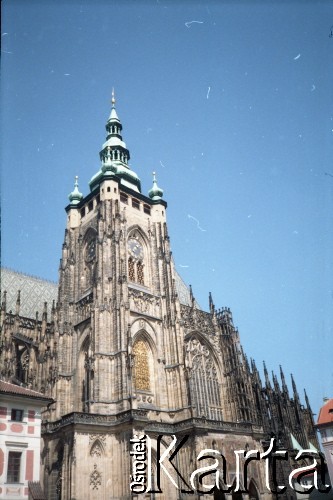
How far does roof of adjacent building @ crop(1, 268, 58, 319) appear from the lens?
4528cm

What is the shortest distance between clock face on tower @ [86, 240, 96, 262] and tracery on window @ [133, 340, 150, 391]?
9790mm

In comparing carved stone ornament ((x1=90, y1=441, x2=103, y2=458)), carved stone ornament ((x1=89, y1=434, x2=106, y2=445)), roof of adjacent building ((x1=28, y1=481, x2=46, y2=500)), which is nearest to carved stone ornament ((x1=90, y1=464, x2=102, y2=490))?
carved stone ornament ((x1=90, y1=441, x2=103, y2=458))

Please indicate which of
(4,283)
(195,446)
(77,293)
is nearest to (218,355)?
(195,446)

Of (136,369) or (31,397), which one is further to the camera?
(136,369)

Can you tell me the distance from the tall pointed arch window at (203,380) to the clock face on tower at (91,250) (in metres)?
12.2

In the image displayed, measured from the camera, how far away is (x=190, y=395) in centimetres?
3653

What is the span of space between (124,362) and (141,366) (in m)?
3.74

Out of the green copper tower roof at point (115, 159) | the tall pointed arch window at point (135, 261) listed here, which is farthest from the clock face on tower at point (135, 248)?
the green copper tower roof at point (115, 159)

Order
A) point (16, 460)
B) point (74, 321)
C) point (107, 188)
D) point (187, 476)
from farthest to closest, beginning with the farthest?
point (107, 188), point (74, 321), point (187, 476), point (16, 460)

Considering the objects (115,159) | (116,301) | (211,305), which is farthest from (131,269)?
(115,159)

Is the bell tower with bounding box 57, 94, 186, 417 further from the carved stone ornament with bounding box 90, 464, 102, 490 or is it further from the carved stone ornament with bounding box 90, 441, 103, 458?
the carved stone ornament with bounding box 90, 464, 102, 490

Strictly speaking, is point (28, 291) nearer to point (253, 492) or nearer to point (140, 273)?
point (140, 273)

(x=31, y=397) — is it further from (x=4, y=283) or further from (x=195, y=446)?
(x=4, y=283)

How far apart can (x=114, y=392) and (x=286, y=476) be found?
70.6 ft
